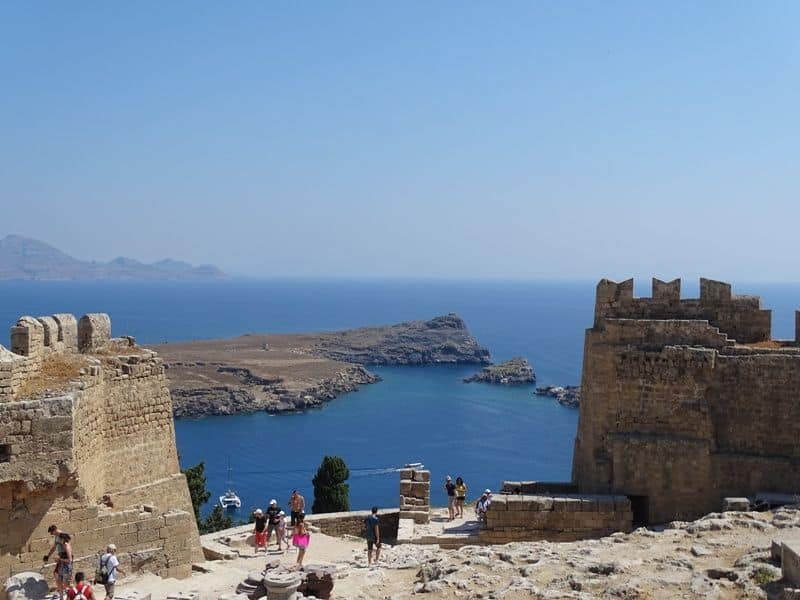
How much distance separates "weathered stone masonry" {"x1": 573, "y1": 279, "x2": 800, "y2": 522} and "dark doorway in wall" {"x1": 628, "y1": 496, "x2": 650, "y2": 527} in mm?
20

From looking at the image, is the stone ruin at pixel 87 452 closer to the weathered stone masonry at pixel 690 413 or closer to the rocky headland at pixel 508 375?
the weathered stone masonry at pixel 690 413

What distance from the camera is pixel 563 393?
9800 cm

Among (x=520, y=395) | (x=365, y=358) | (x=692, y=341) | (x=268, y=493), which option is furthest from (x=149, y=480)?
(x=365, y=358)

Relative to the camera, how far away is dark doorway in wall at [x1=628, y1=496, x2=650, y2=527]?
1580 cm

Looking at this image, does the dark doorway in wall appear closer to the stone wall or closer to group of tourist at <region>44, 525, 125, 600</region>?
the stone wall

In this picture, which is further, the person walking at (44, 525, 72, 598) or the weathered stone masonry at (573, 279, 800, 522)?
the weathered stone masonry at (573, 279, 800, 522)

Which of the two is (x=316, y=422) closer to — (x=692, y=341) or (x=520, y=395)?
(x=520, y=395)

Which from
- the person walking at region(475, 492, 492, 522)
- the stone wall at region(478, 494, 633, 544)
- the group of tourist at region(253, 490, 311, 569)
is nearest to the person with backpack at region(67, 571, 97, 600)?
the group of tourist at region(253, 490, 311, 569)

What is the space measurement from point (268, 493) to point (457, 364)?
74726mm

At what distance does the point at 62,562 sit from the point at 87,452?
6.36ft

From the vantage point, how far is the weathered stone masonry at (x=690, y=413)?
1548 cm

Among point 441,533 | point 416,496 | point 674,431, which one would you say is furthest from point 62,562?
point 674,431

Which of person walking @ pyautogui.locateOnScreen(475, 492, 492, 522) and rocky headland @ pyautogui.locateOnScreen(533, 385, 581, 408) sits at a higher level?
person walking @ pyautogui.locateOnScreen(475, 492, 492, 522)

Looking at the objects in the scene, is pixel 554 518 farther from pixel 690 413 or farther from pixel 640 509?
pixel 690 413
